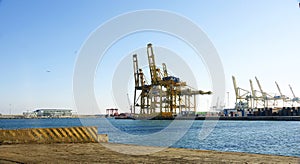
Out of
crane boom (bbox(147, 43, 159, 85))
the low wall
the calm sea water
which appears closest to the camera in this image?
the low wall

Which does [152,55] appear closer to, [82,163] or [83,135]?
[83,135]

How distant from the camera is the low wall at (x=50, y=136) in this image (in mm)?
15641

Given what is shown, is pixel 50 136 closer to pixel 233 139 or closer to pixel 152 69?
pixel 233 139

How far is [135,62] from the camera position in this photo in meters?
111

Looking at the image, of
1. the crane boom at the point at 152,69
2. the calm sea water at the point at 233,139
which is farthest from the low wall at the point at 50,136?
the crane boom at the point at 152,69

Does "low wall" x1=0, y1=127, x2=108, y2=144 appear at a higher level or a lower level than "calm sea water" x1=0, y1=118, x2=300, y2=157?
higher

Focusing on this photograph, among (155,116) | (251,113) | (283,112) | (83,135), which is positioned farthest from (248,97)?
(83,135)

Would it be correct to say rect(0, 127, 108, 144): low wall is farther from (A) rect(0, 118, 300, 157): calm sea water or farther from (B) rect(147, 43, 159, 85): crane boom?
(B) rect(147, 43, 159, 85): crane boom

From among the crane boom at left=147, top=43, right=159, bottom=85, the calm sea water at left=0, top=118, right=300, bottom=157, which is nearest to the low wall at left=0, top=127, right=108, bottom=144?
the calm sea water at left=0, top=118, right=300, bottom=157

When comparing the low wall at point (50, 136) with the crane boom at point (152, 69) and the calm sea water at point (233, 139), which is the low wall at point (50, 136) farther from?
the crane boom at point (152, 69)

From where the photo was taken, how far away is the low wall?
15.6 metres

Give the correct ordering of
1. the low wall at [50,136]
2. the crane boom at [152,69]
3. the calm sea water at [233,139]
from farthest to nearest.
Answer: the crane boom at [152,69], the calm sea water at [233,139], the low wall at [50,136]

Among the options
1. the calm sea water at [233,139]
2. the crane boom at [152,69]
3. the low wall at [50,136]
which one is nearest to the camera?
the low wall at [50,136]

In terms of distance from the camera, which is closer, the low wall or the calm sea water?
the low wall
